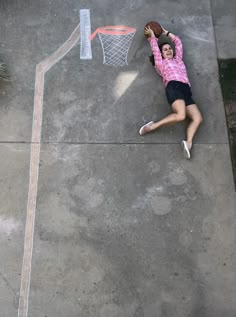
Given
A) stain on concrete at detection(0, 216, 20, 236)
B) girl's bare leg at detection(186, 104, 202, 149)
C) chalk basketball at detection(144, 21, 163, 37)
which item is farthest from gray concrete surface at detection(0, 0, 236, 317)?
chalk basketball at detection(144, 21, 163, 37)

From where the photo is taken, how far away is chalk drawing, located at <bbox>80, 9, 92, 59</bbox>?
511cm

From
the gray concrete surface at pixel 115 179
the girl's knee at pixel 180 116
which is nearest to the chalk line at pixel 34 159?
the gray concrete surface at pixel 115 179

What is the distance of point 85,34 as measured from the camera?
205 inches

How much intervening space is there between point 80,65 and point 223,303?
323cm

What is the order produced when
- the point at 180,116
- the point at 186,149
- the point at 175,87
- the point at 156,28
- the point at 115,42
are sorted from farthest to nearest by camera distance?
the point at 115,42
the point at 156,28
the point at 175,87
the point at 180,116
the point at 186,149

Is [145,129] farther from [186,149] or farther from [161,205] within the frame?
[161,205]

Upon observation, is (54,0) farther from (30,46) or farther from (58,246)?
(58,246)

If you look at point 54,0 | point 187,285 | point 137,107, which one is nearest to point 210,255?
point 187,285

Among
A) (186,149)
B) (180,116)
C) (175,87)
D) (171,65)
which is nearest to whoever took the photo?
(186,149)

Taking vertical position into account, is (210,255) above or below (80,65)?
below

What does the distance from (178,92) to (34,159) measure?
1858 millimetres

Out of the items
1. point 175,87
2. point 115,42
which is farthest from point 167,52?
point 115,42

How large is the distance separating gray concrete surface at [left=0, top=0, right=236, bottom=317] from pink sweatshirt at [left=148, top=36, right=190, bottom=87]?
0.17 meters

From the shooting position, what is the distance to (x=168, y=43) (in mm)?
5051
